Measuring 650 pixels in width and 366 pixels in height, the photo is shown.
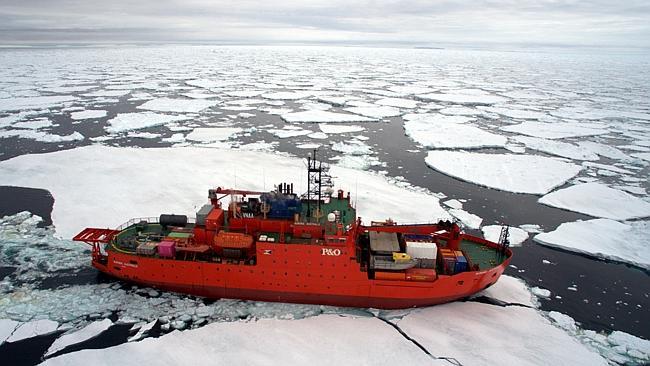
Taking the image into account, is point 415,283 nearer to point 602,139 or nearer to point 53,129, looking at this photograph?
point 602,139

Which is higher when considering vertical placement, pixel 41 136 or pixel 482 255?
pixel 41 136

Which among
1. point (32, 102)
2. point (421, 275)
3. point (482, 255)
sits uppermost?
point (32, 102)

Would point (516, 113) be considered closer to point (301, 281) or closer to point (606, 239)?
point (606, 239)

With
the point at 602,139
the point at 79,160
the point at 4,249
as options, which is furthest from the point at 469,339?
the point at 602,139

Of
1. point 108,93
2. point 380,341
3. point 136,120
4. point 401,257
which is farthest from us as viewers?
point 108,93

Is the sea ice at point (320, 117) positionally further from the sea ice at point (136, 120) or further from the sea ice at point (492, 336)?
the sea ice at point (492, 336)

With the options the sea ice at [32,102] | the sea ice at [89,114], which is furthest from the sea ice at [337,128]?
the sea ice at [32,102]

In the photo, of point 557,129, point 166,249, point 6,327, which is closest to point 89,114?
point 166,249
